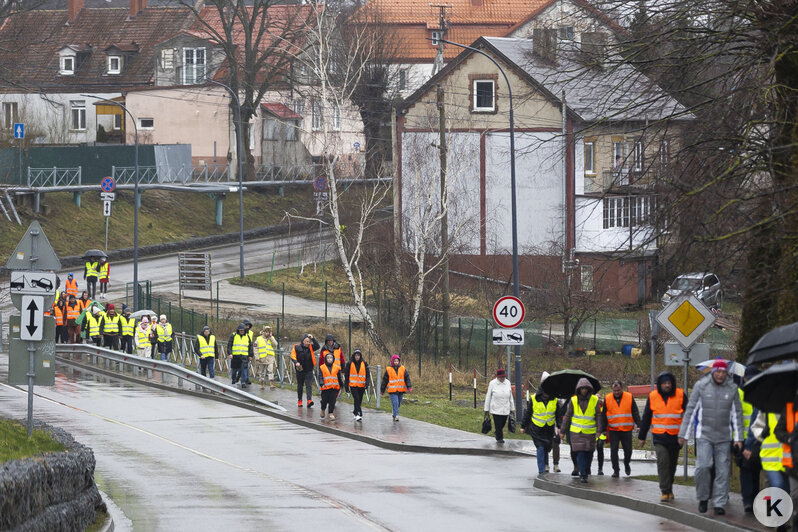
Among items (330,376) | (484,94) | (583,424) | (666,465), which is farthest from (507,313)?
(484,94)

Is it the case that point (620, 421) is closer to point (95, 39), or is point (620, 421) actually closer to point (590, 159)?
point (590, 159)

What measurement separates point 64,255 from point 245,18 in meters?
17.0

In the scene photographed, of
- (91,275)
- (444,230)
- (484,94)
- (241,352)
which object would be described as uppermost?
(484,94)

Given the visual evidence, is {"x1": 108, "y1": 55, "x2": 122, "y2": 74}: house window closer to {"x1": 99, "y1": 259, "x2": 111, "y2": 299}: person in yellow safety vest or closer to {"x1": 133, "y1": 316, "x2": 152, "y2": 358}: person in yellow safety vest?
{"x1": 99, "y1": 259, "x2": 111, "y2": 299}: person in yellow safety vest

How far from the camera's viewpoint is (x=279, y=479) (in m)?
19.1

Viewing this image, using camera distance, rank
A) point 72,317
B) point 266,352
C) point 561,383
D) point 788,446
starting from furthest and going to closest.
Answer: point 72,317 < point 266,352 < point 561,383 < point 788,446

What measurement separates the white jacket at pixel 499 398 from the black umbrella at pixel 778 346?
36.9ft

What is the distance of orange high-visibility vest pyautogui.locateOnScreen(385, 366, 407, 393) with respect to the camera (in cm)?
2664

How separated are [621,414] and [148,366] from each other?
18461 mm

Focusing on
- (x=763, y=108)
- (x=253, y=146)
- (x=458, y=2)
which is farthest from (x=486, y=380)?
(x=458, y=2)

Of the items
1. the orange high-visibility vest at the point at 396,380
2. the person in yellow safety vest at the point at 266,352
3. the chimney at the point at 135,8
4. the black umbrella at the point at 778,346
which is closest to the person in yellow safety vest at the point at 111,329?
the person in yellow safety vest at the point at 266,352

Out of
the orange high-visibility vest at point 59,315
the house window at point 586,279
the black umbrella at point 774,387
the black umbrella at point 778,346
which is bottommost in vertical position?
the orange high-visibility vest at point 59,315

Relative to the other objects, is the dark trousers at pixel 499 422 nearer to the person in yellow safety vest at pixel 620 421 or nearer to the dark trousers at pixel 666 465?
the person in yellow safety vest at pixel 620 421

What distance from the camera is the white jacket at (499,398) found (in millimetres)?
23266
